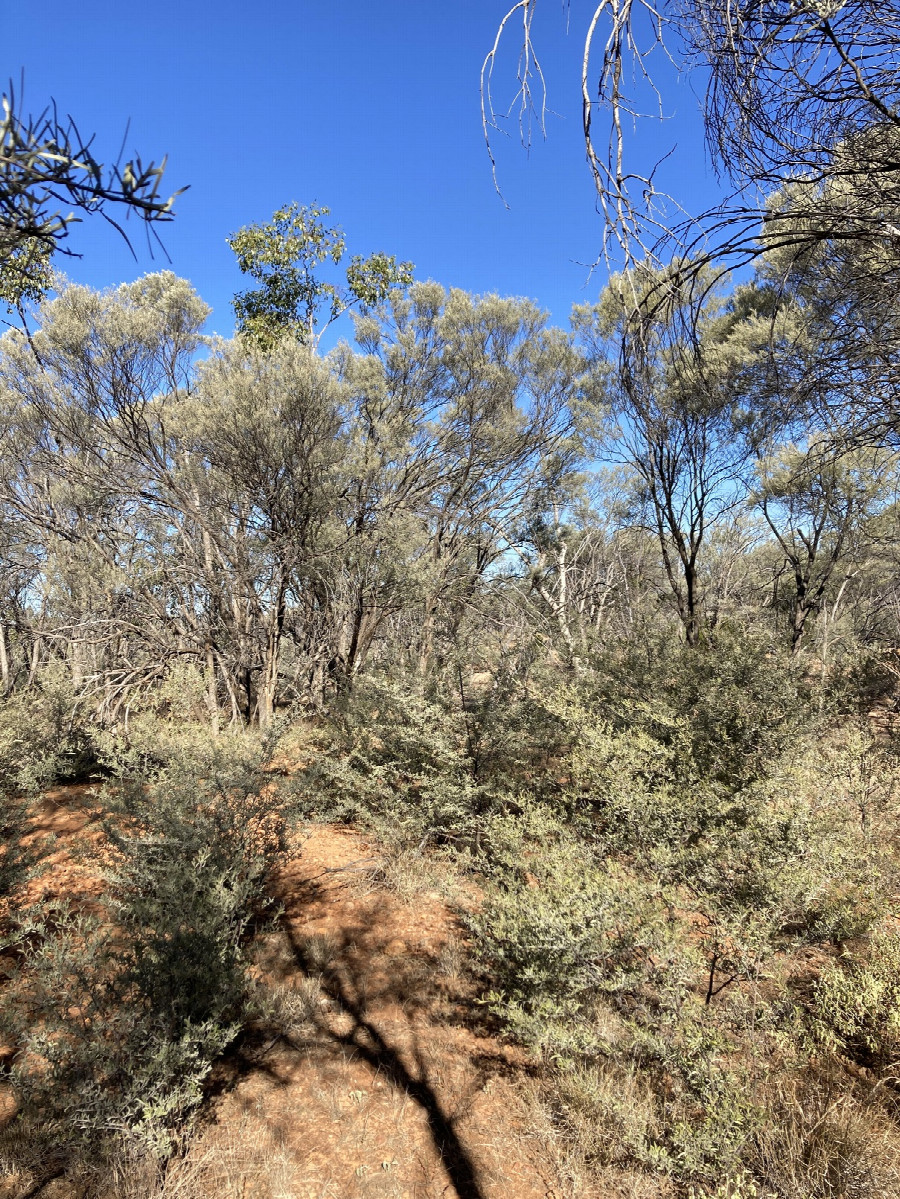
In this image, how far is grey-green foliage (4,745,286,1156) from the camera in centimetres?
244

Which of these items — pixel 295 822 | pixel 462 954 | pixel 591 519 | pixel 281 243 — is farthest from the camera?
pixel 591 519

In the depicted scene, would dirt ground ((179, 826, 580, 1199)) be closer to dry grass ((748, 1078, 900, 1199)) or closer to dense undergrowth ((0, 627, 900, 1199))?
dense undergrowth ((0, 627, 900, 1199))

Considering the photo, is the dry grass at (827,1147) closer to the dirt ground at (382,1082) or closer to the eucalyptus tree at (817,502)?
the dirt ground at (382,1082)

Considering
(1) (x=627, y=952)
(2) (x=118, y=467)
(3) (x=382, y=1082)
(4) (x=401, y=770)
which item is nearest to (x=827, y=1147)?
(1) (x=627, y=952)

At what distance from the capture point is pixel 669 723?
367 centimetres

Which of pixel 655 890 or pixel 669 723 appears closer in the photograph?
pixel 655 890

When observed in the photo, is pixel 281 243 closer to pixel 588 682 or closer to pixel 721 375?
pixel 721 375

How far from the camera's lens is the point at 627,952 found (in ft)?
8.97

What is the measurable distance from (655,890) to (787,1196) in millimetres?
1044

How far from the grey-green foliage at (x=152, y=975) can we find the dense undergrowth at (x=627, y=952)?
0.05 ft

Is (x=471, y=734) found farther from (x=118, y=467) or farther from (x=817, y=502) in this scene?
(x=817, y=502)

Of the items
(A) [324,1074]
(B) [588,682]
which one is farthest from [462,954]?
(B) [588,682]

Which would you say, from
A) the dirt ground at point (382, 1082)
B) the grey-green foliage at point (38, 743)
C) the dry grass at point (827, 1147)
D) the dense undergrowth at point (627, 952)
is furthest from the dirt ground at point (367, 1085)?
the grey-green foliage at point (38, 743)

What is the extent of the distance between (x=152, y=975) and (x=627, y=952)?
240 cm
